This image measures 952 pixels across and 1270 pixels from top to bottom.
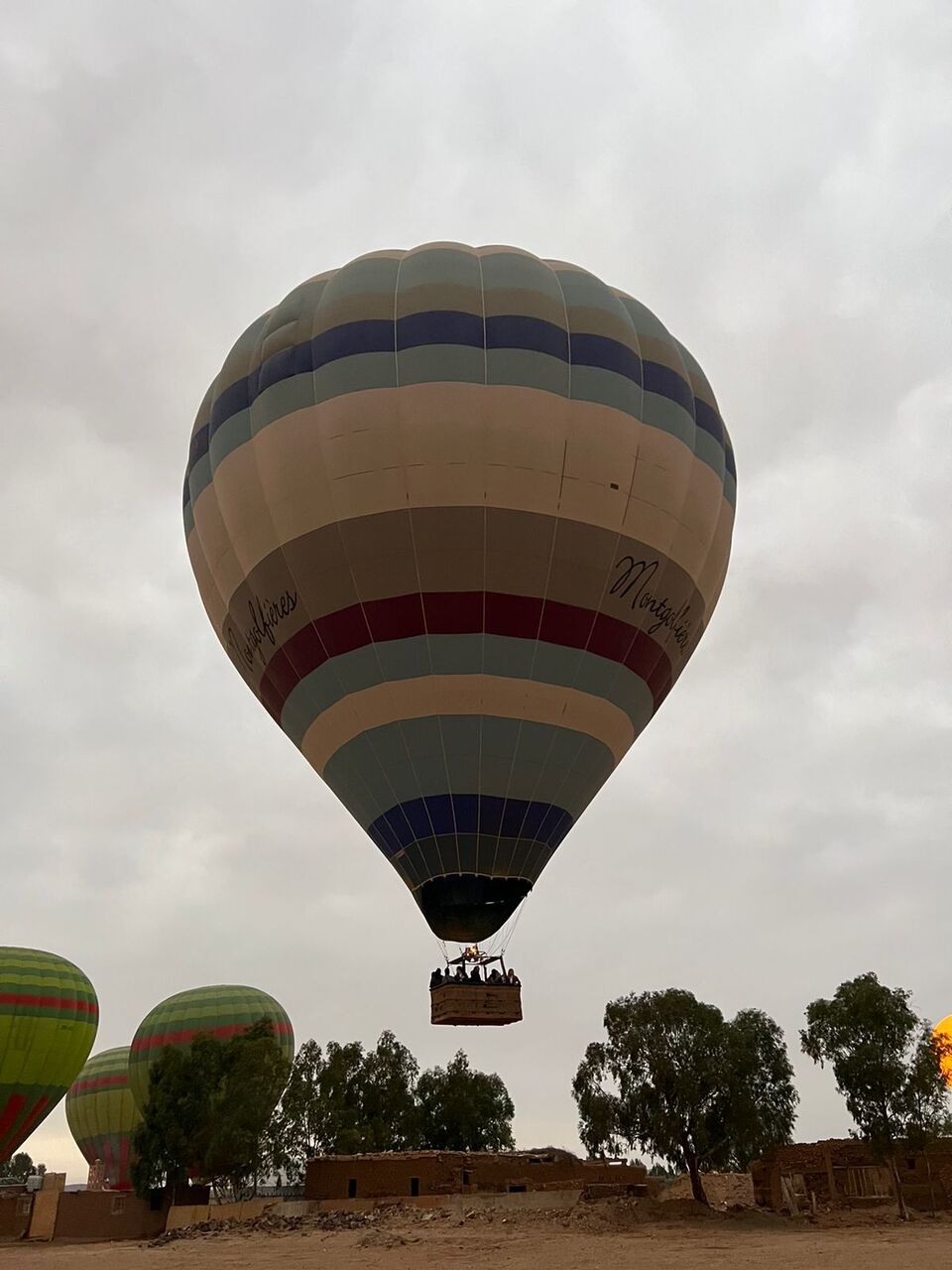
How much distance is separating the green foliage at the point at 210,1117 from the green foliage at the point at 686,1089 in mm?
12628

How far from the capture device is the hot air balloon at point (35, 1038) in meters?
40.6

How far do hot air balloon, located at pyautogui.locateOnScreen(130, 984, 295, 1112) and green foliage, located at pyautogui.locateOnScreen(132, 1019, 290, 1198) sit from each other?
27.0 feet

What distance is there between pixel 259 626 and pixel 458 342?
8.16 metres

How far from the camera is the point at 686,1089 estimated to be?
1053 inches

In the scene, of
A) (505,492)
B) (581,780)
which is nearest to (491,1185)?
(581,780)

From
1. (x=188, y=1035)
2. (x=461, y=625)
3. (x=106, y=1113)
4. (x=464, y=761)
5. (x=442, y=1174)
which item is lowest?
(x=442, y=1174)

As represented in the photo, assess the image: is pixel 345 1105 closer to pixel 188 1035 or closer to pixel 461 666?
pixel 188 1035

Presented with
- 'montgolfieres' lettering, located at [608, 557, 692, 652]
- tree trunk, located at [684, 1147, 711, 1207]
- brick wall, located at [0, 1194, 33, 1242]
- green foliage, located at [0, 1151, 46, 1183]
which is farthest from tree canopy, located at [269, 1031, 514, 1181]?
green foliage, located at [0, 1151, 46, 1183]

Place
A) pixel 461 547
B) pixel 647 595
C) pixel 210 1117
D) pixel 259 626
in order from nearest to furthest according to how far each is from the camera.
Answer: pixel 461 547
pixel 647 595
pixel 259 626
pixel 210 1117

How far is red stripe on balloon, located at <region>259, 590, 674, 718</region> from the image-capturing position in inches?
899

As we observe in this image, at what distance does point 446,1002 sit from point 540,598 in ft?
29.3

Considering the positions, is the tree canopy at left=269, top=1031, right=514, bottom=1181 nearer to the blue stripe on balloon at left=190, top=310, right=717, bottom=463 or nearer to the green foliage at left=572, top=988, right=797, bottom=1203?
the green foliage at left=572, top=988, right=797, bottom=1203

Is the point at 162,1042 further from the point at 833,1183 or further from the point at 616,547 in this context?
the point at 616,547

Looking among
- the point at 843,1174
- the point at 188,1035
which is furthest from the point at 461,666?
the point at 188,1035
